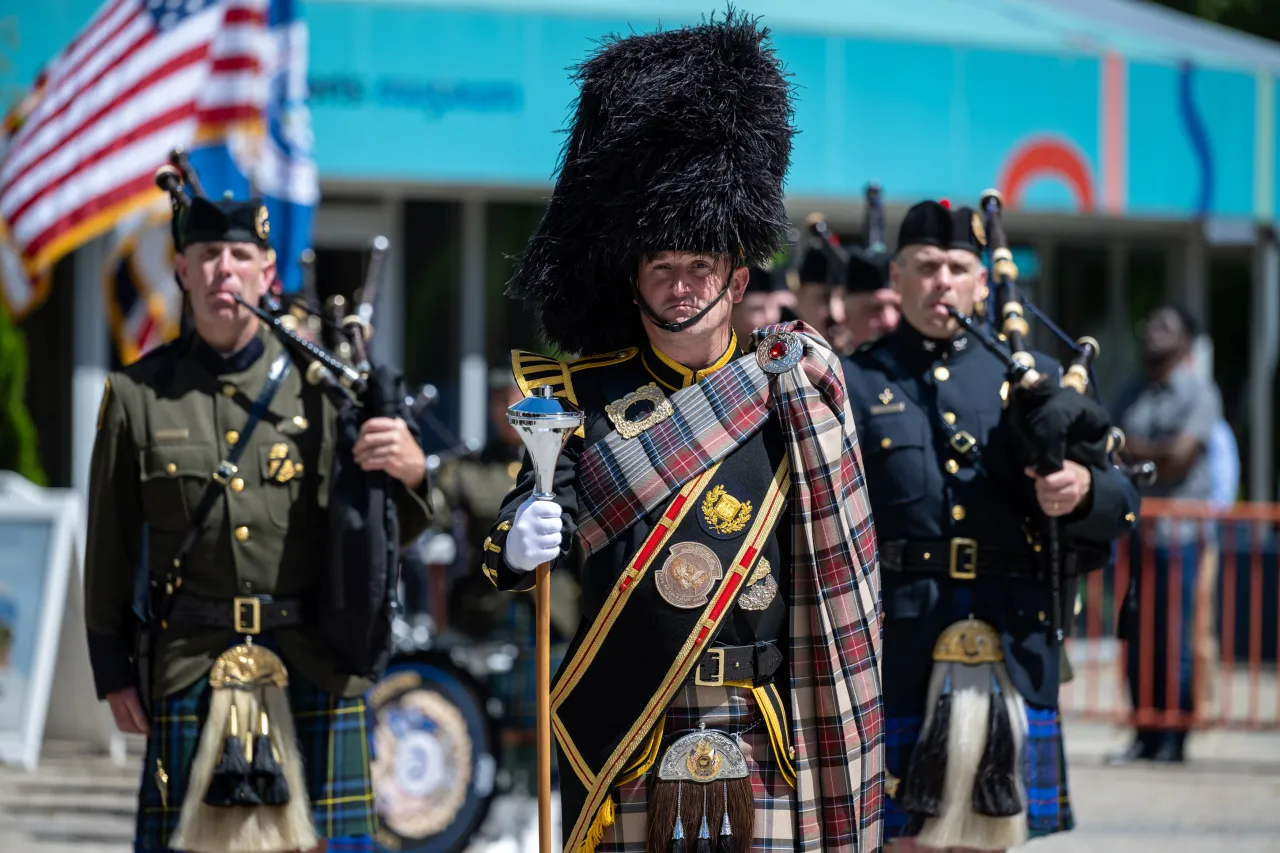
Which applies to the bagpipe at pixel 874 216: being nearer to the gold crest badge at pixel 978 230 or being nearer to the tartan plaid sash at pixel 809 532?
the gold crest badge at pixel 978 230

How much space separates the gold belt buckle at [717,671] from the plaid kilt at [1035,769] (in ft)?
4.33

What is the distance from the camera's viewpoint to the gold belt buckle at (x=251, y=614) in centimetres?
487

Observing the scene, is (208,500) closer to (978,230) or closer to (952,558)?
(952,558)

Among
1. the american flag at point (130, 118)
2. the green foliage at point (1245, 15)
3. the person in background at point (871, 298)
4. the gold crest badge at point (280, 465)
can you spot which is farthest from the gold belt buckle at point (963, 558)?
the green foliage at point (1245, 15)

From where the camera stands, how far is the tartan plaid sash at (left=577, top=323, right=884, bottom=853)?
12.2ft

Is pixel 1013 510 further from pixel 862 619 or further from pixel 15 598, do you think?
pixel 15 598

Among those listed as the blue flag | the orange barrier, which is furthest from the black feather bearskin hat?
the orange barrier

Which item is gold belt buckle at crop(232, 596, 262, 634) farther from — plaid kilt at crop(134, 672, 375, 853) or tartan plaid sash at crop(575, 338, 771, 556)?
tartan plaid sash at crop(575, 338, 771, 556)

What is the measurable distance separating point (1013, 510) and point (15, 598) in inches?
209

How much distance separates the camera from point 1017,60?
11086 mm

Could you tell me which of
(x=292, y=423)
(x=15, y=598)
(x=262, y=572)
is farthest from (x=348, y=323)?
(x=15, y=598)

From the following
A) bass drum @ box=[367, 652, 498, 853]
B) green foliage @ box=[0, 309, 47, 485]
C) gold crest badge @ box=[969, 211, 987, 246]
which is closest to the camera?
gold crest badge @ box=[969, 211, 987, 246]

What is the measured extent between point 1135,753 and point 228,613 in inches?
221

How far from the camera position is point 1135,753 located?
911cm
